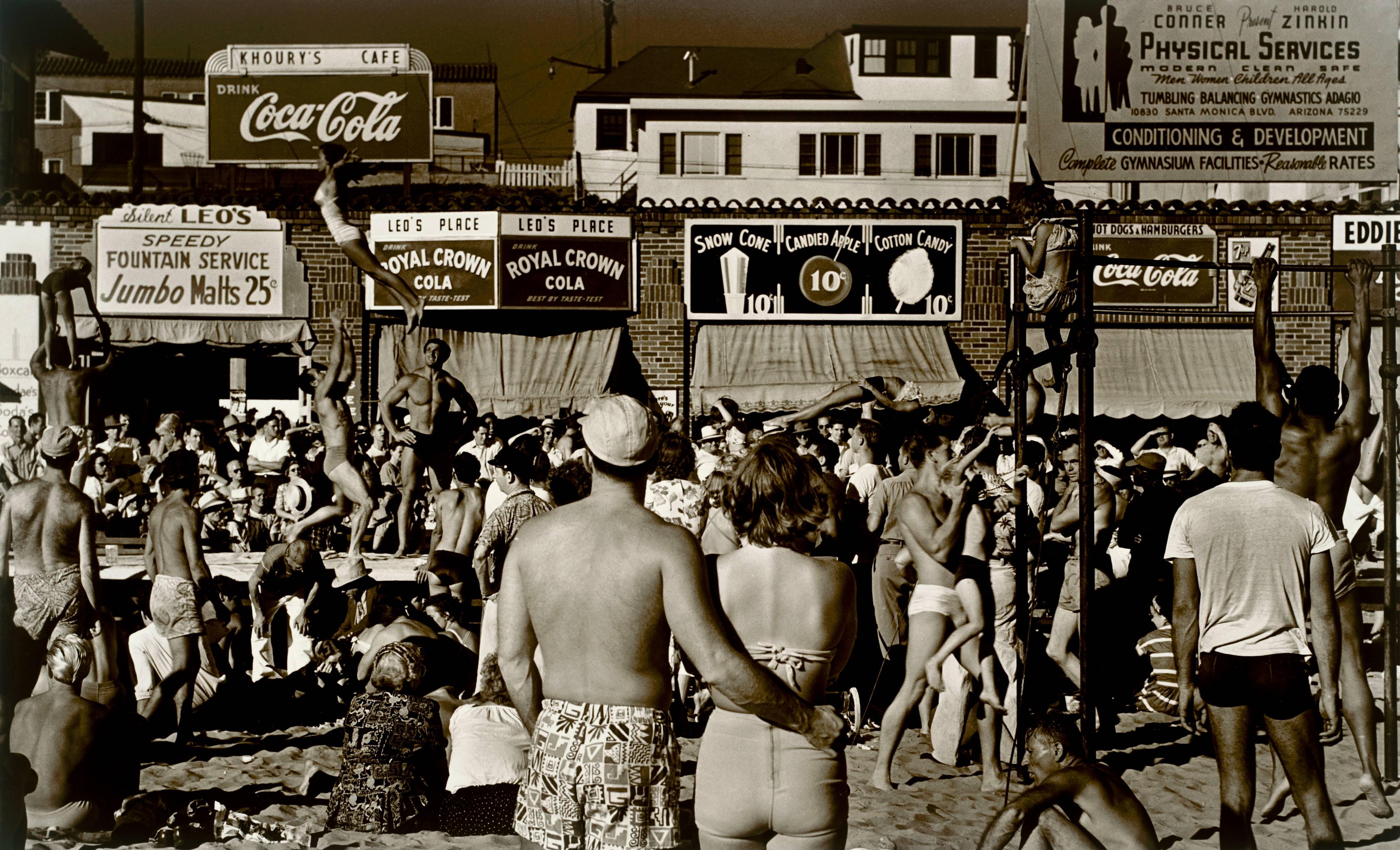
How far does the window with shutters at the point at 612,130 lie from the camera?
44969 mm

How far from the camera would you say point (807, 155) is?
137 ft

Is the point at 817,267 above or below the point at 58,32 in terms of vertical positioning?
below

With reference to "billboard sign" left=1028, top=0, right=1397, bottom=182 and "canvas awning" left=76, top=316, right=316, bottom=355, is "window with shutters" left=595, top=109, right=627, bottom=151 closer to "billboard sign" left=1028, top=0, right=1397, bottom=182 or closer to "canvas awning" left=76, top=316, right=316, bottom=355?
"canvas awning" left=76, top=316, right=316, bottom=355

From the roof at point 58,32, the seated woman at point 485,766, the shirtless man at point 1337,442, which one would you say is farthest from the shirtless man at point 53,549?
the roof at point 58,32

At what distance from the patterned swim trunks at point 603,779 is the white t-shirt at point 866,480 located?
574 centimetres

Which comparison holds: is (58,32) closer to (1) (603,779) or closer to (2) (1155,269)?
(2) (1155,269)

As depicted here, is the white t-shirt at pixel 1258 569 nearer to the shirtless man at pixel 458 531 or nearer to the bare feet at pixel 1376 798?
the bare feet at pixel 1376 798

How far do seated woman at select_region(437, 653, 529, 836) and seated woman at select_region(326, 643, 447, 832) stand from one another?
102mm

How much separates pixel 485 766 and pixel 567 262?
14574 millimetres

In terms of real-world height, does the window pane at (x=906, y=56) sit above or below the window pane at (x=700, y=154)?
above

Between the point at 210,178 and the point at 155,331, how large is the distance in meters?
21.6

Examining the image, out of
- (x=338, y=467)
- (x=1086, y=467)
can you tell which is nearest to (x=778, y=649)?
(x=1086, y=467)

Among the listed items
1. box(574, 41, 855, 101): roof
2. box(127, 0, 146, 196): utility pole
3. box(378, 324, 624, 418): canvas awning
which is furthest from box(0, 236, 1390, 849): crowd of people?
box(574, 41, 855, 101): roof

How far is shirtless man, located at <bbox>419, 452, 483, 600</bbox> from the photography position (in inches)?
341
